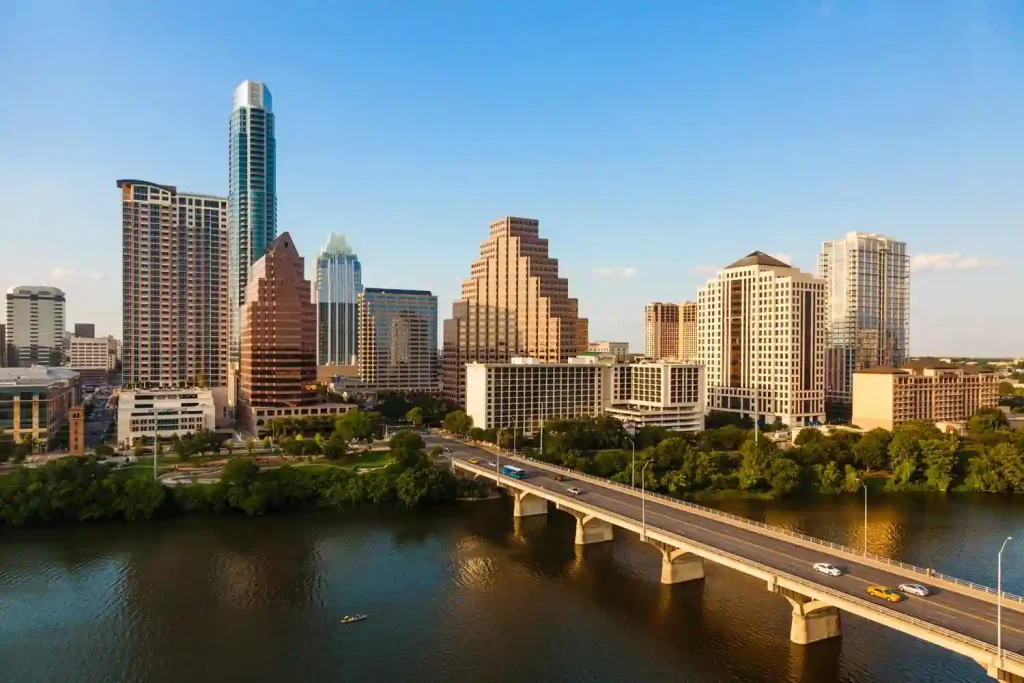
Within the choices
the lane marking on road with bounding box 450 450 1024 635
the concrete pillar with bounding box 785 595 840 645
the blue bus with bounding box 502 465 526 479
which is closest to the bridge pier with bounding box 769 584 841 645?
the concrete pillar with bounding box 785 595 840 645

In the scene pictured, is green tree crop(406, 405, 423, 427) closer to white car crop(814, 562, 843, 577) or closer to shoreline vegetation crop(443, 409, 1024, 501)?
shoreline vegetation crop(443, 409, 1024, 501)

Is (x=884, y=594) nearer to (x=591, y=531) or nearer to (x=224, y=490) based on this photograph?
(x=591, y=531)

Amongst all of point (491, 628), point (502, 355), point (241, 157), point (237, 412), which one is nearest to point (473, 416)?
point (502, 355)

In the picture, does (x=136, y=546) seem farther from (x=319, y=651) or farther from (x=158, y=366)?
(x=158, y=366)

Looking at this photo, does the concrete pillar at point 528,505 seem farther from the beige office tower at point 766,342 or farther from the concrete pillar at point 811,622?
the beige office tower at point 766,342

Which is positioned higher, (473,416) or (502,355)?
(502,355)

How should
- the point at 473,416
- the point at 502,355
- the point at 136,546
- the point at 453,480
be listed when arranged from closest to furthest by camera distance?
the point at 136,546 → the point at 453,480 → the point at 473,416 → the point at 502,355

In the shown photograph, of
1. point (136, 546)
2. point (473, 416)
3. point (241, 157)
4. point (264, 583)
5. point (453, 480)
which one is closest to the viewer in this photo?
point (264, 583)
